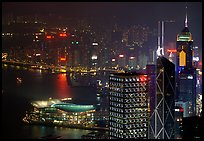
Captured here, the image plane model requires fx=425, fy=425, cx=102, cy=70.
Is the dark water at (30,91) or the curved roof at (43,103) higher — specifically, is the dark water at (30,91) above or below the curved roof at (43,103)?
above

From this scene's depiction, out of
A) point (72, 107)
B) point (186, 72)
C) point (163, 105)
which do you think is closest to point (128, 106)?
point (163, 105)

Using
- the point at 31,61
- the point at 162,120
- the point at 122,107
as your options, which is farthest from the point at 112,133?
the point at 31,61

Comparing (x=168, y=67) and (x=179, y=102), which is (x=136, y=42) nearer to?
(x=168, y=67)

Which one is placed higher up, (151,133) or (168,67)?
(168,67)

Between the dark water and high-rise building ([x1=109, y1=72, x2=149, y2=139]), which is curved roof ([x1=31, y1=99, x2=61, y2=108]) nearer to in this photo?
the dark water

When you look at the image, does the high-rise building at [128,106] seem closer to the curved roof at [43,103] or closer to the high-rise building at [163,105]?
the high-rise building at [163,105]

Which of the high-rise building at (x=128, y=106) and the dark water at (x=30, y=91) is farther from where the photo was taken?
the dark water at (x=30, y=91)
